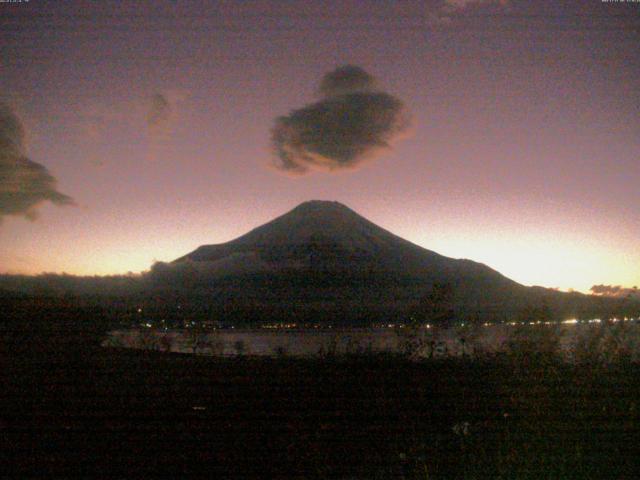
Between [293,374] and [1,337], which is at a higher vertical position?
[1,337]

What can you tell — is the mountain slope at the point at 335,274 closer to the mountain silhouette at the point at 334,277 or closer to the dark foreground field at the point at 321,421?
the mountain silhouette at the point at 334,277

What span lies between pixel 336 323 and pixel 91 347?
150 feet

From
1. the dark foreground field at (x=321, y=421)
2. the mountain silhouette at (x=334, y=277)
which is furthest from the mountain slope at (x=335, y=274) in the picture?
the dark foreground field at (x=321, y=421)

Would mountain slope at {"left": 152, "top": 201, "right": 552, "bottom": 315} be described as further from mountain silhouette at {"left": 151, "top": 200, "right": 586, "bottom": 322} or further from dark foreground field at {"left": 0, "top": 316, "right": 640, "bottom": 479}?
dark foreground field at {"left": 0, "top": 316, "right": 640, "bottom": 479}

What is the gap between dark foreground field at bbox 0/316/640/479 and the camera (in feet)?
15.6

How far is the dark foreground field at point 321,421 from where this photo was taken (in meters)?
4.75

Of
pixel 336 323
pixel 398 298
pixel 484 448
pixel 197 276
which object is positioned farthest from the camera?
pixel 197 276

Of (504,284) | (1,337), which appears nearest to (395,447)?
(1,337)

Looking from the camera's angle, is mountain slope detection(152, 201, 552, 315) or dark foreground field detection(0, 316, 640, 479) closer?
dark foreground field detection(0, 316, 640, 479)

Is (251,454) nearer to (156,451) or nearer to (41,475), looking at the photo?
(156,451)

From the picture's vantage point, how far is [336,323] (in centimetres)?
5541

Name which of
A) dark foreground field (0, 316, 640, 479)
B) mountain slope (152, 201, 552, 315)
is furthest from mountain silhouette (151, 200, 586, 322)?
dark foreground field (0, 316, 640, 479)

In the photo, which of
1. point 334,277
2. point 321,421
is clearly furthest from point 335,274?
point 321,421

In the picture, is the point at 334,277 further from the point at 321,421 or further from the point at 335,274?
the point at 321,421
